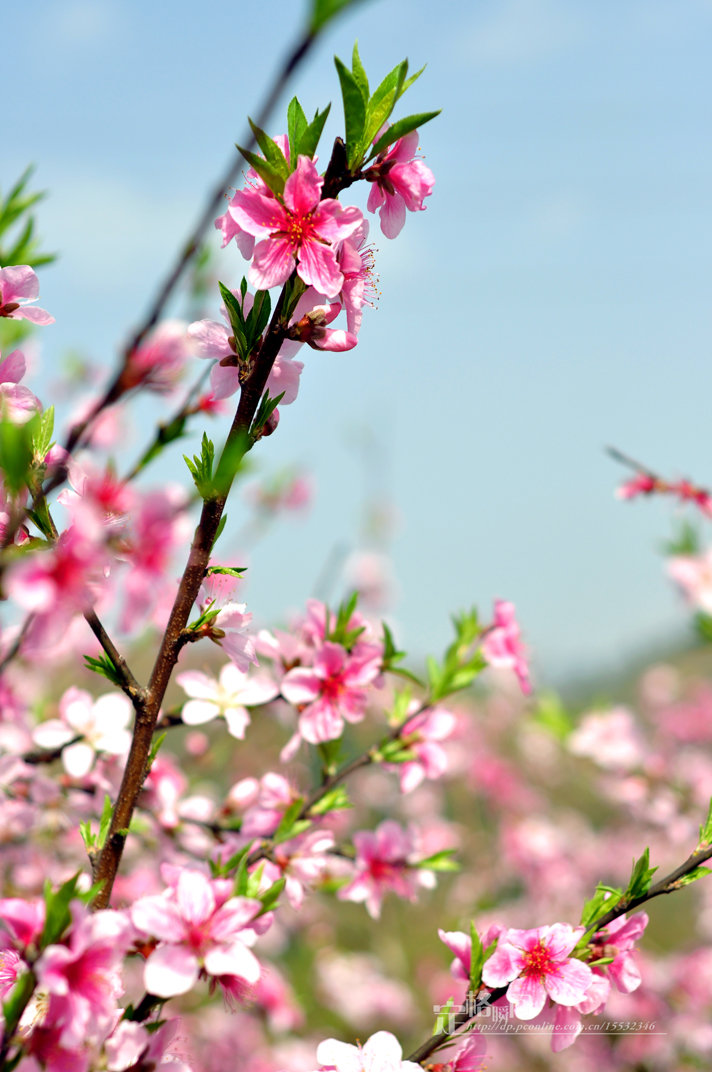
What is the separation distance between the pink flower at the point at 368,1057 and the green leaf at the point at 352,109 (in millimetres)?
1349

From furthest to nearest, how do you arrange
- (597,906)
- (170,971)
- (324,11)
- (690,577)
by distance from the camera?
(690,577)
(597,906)
(170,971)
(324,11)

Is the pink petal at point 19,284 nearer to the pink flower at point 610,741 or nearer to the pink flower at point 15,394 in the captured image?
the pink flower at point 15,394

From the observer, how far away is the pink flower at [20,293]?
1279 millimetres

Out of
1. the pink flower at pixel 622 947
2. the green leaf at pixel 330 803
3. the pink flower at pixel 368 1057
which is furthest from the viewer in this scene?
the green leaf at pixel 330 803

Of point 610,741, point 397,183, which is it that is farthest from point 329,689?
point 610,741

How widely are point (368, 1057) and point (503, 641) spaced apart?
46.8 inches

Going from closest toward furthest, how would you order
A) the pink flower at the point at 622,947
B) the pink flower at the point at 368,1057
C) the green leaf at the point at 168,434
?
the pink flower at the point at 368,1057 < the pink flower at the point at 622,947 < the green leaf at the point at 168,434

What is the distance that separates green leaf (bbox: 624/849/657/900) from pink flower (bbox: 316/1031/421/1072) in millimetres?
450

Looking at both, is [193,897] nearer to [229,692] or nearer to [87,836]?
[87,836]

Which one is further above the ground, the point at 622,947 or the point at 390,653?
the point at 622,947

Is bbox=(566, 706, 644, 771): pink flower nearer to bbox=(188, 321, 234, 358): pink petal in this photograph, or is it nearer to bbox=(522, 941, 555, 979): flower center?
bbox=(522, 941, 555, 979): flower center

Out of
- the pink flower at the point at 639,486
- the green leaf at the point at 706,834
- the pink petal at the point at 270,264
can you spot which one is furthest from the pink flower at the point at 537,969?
the pink flower at the point at 639,486

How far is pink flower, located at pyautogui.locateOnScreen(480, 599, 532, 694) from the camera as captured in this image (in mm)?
2232

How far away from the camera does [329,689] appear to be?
72.3 inches
